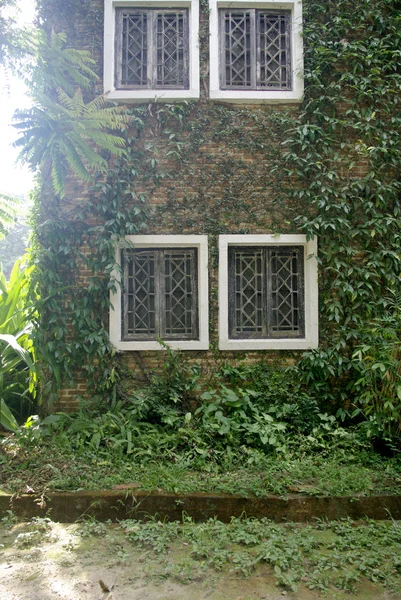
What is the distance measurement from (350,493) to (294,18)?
5.65m

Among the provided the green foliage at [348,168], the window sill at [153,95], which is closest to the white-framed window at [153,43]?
the window sill at [153,95]

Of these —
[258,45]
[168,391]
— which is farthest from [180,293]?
[258,45]

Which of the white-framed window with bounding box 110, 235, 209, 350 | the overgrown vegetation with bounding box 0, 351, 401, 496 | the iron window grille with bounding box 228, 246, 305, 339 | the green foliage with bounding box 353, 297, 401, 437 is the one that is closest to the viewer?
the overgrown vegetation with bounding box 0, 351, 401, 496

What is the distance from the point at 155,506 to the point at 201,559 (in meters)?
0.77

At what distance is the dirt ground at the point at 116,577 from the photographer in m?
3.01

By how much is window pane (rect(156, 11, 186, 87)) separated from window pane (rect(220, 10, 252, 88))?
1.77ft

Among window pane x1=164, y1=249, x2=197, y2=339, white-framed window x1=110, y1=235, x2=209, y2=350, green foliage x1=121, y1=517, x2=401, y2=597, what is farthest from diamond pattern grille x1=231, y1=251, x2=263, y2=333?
green foliage x1=121, y1=517, x2=401, y2=597

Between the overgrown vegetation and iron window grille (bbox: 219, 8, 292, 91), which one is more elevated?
iron window grille (bbox: 219, 8, 292, 91)

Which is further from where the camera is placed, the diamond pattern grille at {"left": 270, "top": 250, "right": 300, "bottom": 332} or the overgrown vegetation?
the diamond pattern grille at {"left": 270, "top": 250, "right": 300, "bottom": 332}

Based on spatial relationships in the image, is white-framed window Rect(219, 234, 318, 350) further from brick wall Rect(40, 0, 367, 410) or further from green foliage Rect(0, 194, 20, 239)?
green foliage Rect(0, 194, 20, 239)

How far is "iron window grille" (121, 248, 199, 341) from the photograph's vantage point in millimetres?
5930

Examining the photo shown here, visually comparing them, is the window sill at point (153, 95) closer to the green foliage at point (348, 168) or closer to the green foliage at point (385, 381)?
the green foliage at point (348, 168)

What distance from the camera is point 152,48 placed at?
19.8ft

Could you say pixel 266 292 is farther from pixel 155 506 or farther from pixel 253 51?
pixel 253 51
